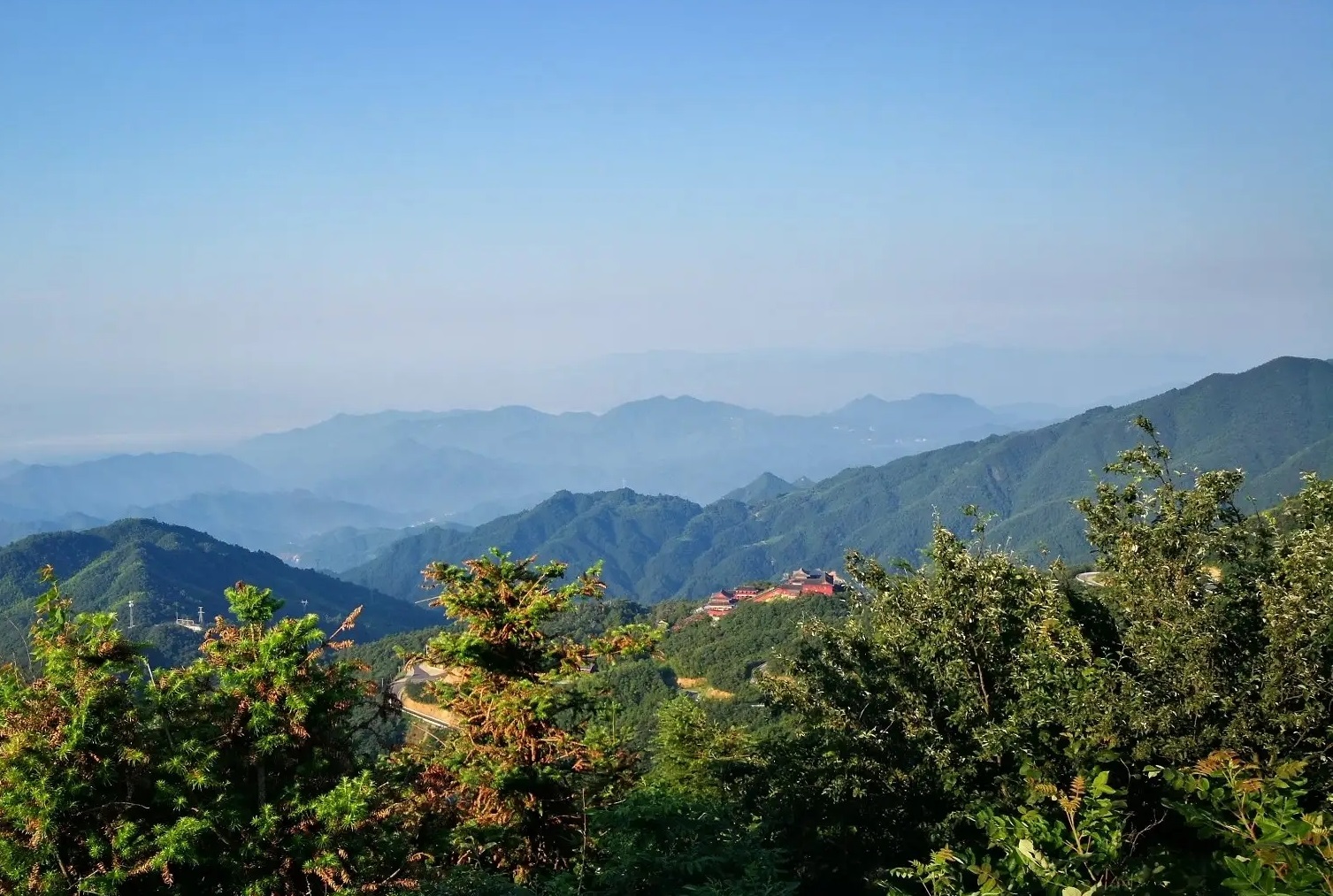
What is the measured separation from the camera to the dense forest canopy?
6.07m

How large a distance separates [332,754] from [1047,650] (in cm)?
911

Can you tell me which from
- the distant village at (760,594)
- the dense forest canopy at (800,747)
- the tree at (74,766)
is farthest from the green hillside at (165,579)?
the tree at (74,766)

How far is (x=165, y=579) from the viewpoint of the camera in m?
134

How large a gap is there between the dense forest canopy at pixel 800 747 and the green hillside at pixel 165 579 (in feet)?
330

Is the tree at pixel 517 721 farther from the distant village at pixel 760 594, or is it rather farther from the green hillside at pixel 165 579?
the green hillside at pixel 165 579

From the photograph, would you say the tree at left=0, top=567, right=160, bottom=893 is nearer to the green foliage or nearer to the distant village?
the green foliage

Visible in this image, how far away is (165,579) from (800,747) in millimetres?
142706

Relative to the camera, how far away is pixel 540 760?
36.0 ft

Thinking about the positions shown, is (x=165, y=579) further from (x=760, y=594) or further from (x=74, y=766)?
(x=74, y=766)

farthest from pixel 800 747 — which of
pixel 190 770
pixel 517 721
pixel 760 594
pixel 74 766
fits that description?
pixel 760 594

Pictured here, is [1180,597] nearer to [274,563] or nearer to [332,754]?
[332,754]

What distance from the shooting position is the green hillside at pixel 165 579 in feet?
393

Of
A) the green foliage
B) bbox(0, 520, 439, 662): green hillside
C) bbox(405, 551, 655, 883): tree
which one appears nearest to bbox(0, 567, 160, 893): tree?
the green foliage

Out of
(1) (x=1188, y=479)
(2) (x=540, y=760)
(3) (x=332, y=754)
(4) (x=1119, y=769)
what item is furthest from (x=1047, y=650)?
(3) (x=332, y=754)
